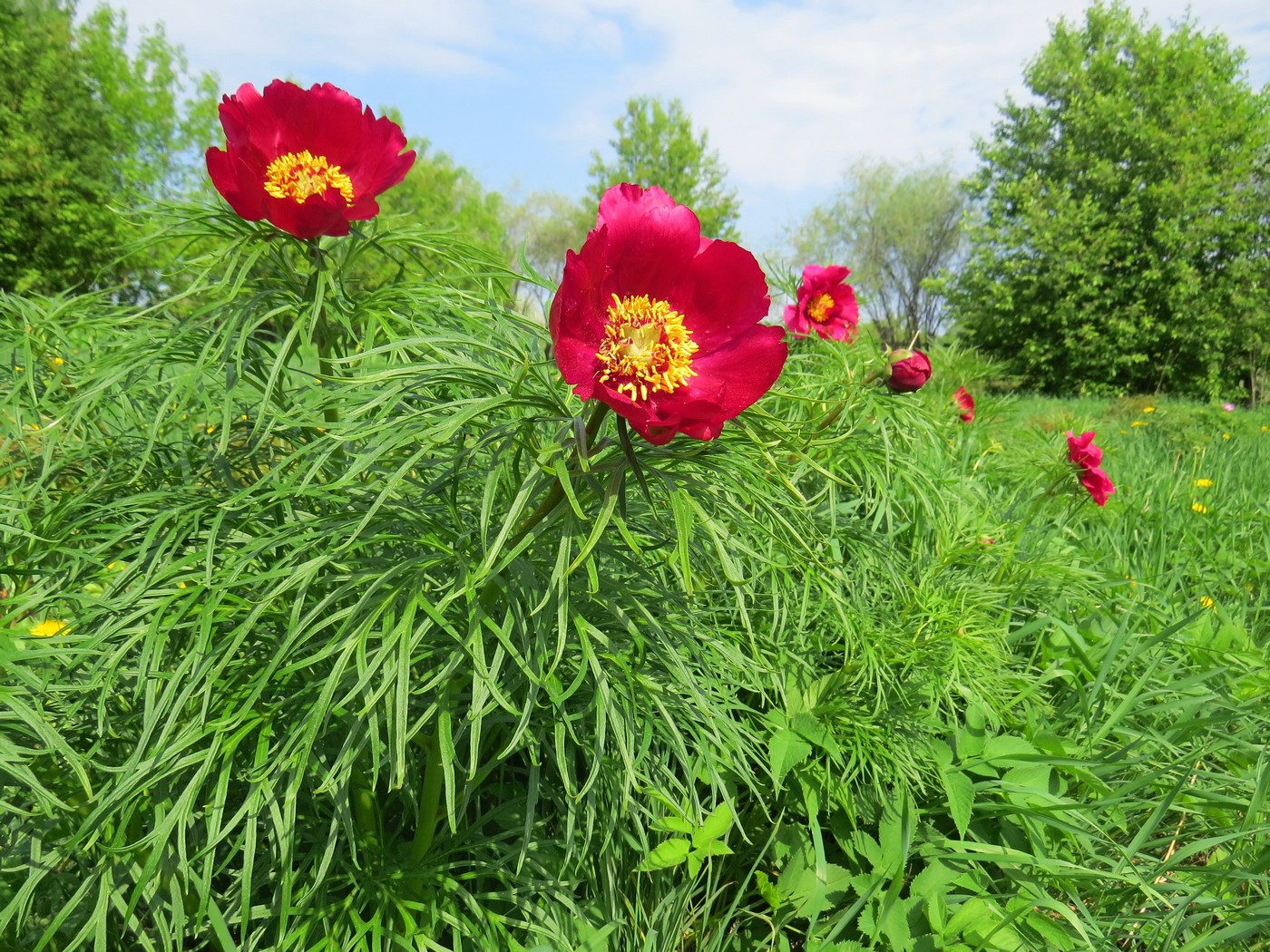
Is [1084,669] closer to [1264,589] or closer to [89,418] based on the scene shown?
[1264,589]

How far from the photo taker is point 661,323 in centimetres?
88

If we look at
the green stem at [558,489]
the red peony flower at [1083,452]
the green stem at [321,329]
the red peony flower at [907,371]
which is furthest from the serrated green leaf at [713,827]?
the red peony flower at [1083,452]

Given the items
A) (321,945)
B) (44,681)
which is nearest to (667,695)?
(321,945)

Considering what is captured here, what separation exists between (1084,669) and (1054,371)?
13.2m

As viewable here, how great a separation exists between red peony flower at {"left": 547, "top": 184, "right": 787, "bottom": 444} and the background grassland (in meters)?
0.07

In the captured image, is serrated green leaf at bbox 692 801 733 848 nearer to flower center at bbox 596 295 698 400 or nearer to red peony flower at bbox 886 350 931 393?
flower center at bbox 596 295 698 400

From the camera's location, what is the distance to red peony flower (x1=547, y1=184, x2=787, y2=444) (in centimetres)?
81

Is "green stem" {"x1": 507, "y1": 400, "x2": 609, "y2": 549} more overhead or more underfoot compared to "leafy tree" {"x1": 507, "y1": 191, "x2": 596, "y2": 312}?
more underfoot

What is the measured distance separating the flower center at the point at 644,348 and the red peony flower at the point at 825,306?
47.7 inches

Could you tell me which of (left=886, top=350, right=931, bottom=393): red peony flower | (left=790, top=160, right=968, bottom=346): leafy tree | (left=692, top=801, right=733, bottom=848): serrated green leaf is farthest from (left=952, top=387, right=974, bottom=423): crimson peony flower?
(left=790, top=160, right=968, bottom=346): leafy tree

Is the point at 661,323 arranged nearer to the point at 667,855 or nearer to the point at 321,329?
the point at 321,329

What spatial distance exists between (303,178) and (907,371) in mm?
1176

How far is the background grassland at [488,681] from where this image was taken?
0.96 meters

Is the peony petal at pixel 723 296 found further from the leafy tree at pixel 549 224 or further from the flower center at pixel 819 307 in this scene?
the leafy tree at pixel 549 224
